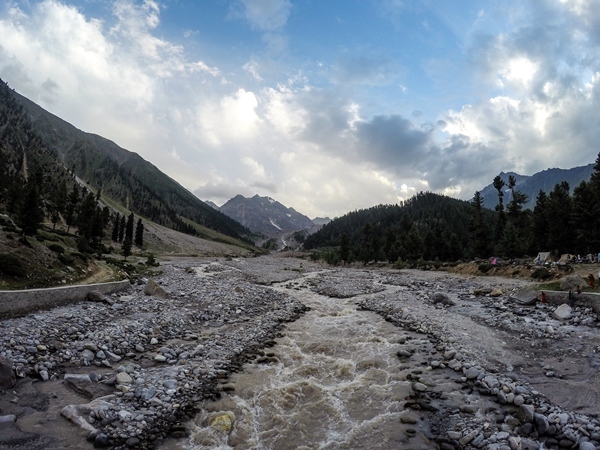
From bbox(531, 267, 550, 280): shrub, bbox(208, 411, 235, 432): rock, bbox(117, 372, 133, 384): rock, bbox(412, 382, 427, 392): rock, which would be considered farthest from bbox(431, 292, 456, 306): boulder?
bbox(117, 372, 133, 384): rock

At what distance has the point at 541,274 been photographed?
4344 cm

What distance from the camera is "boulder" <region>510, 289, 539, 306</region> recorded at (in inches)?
1144

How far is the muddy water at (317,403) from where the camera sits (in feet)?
34.4

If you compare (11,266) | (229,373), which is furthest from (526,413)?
(11,266)

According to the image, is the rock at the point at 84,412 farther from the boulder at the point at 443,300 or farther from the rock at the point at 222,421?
the boulder at the point at 443,300

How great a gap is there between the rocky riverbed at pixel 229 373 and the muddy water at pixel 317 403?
1.13 feet

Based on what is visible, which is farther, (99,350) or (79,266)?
(79,266)

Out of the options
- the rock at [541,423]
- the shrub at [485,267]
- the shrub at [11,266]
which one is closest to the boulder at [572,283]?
the rock at [541,423]

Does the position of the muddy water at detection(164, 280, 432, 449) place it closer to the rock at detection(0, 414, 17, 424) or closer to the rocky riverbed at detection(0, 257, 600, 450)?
the rocky riverbed at detection(0, 257, 600, 450)

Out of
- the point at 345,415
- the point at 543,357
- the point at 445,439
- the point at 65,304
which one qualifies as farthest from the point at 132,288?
the point at 543,357

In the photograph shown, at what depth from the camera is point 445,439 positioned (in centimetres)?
1018

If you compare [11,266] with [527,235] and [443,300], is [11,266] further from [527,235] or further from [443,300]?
[527,235]

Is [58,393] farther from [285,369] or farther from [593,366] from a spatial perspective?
[593,366]

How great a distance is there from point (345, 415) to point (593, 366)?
12.7 meters
